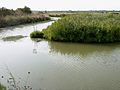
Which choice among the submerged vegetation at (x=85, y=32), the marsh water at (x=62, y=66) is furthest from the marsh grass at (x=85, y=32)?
the marsh water at (x=62, y=66)

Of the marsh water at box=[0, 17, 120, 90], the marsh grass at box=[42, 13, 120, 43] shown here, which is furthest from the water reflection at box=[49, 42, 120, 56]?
the marsh grass at box=[42, 13, 120, 43]

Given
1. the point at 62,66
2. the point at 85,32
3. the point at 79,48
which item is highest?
the point at 85,32

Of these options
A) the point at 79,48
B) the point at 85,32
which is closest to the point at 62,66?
the point at 79,48

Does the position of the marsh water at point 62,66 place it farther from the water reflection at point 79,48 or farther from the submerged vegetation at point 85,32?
the submerged vegetation at point 85,32

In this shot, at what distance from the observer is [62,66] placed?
12500 mm

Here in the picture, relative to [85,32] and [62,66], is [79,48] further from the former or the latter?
[62,66]

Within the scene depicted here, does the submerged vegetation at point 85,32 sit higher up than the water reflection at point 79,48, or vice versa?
the submerged vegetation at point 85,32

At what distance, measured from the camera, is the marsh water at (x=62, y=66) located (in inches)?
392

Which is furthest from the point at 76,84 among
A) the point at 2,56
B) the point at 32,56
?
the point at 2,56

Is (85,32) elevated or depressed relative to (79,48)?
elevated

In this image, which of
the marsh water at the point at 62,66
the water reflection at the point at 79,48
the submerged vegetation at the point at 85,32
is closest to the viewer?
the marsh water at the point at 62,66

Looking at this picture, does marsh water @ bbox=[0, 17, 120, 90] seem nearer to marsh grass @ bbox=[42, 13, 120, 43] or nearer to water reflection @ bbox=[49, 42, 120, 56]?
water reflection @ bbox=[49, 42, 120, 56]

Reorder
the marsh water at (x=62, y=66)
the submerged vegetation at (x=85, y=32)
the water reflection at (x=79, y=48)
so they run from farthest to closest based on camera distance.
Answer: the submerged vegetation at (x=85, y=32) < the water reflection at (x=79, y=48) < the marsh water at (x=62, y=66)

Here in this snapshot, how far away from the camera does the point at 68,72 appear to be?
11477 millimetres
